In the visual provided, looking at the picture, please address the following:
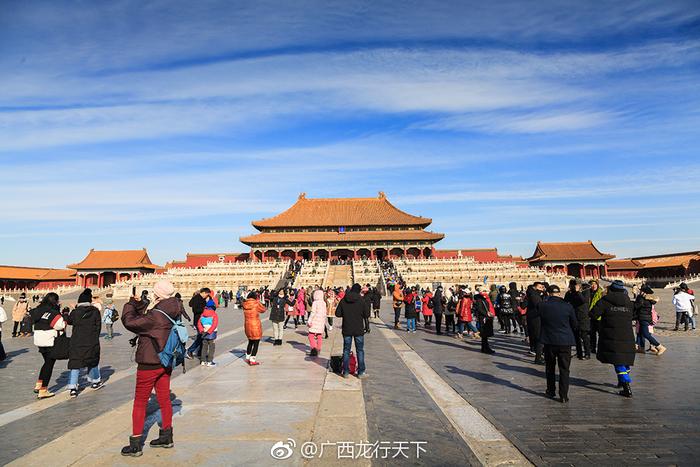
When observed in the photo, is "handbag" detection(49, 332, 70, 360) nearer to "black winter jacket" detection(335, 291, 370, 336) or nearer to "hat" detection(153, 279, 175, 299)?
"hat" detection(153, 279, 175, 299)

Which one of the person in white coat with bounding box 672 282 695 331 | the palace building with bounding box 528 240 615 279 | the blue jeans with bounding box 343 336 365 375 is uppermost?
the palace building with bounding box 528 240 615 279

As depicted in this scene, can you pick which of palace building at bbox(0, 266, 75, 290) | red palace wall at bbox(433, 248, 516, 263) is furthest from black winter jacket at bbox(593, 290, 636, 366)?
palace building at bbox(0, 266, 75, 290)

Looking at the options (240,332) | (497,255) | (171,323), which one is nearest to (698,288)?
(497,255)

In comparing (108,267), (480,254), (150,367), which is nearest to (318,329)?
(150,367)

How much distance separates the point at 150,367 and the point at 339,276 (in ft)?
125

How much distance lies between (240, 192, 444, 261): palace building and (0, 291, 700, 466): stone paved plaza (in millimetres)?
49705

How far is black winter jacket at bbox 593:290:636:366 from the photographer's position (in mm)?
6816

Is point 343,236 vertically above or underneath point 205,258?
above

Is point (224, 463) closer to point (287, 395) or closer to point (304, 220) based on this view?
point (287, 395)

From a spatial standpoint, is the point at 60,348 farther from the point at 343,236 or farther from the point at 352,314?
the point at 343,236

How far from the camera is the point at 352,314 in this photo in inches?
320

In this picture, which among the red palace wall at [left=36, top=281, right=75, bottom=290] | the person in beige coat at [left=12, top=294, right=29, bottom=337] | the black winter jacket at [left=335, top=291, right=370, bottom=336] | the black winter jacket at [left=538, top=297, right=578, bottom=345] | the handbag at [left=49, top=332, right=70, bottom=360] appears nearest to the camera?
the black winter jacket at [left=538, top=297, right=578, bottom=345]

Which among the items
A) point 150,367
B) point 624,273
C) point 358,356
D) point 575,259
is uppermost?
point 575,259

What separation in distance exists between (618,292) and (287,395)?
17.6 feet
